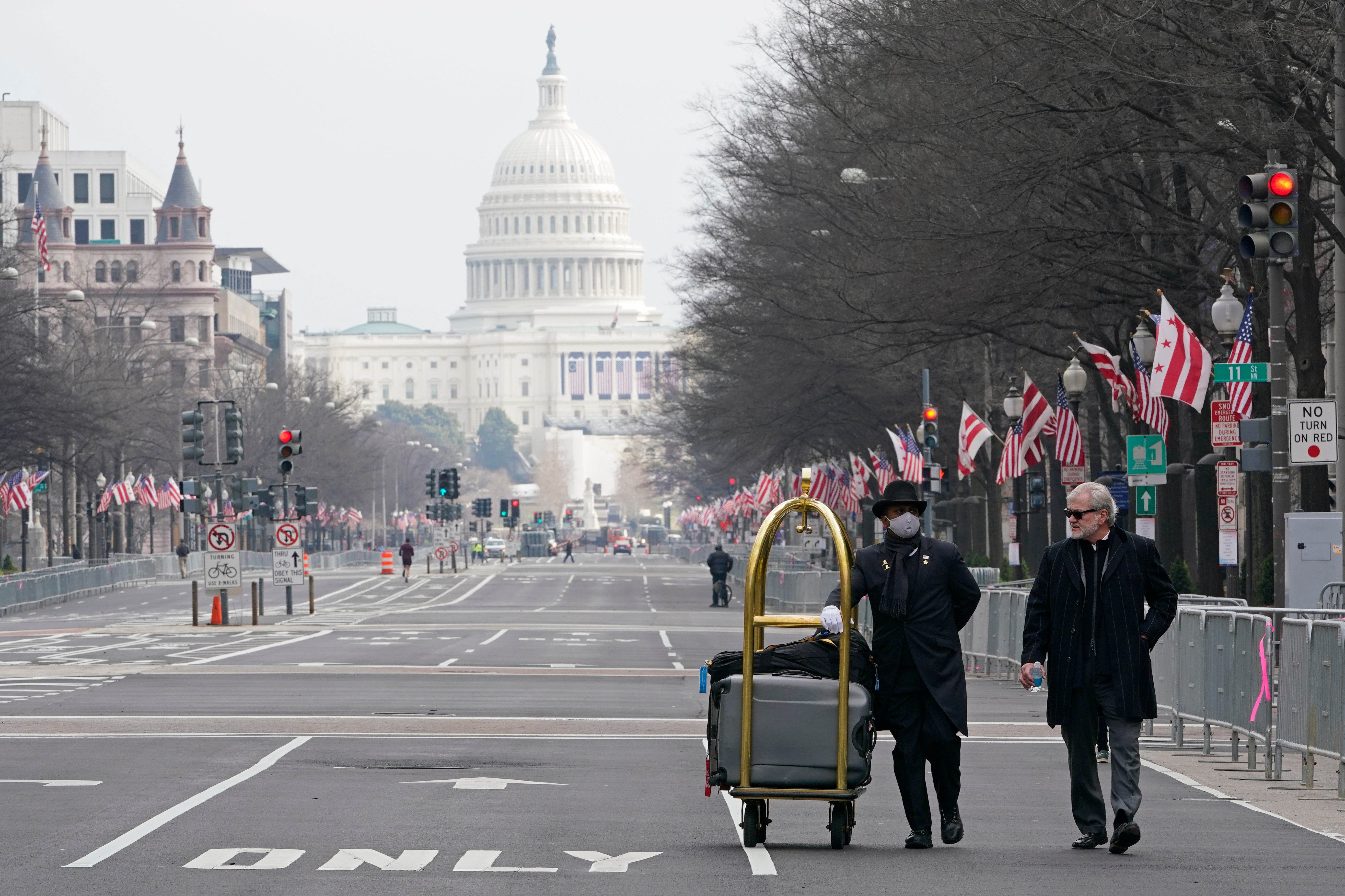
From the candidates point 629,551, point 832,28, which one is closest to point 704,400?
point 832,28

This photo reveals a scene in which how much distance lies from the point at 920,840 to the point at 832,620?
57.7 inches

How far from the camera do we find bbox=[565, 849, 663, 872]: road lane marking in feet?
36.8

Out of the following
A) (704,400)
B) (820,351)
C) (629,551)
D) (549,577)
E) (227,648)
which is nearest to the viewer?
(227,648)

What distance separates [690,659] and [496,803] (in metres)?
19.4

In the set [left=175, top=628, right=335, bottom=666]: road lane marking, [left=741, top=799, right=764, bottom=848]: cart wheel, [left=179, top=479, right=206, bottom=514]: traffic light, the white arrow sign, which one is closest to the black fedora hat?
[left=741, top=799, right=764, bottom=848]: cart wheel

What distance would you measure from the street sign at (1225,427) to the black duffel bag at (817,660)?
12456mm

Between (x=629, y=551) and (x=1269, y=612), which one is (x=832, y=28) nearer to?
(x=1269, y=612)

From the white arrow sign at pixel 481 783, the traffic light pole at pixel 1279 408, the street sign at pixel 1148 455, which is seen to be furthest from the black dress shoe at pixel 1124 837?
the street sign at pixel 1148 455

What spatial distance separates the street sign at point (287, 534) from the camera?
51094mm

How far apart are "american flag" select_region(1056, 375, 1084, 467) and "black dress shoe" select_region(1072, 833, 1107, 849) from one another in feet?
81.0

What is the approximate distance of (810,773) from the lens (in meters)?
11.5

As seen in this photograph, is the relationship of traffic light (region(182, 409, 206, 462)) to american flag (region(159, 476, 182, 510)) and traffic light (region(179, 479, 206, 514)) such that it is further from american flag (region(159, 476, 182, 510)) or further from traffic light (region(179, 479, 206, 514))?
american flag (region(159, 476, 182, 510))

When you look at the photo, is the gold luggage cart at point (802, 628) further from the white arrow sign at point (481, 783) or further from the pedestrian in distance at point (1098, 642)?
the white arrow sign at point (481, 783)

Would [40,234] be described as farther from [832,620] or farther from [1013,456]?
[832,620]
